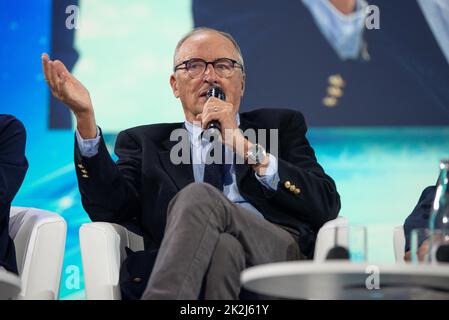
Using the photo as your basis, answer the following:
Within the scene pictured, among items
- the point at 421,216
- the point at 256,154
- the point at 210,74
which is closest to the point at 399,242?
the point at 421,216

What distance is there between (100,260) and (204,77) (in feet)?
2.91

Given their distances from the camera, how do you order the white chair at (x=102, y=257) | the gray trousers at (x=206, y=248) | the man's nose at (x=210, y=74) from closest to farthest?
the gray trousers at (x=206, y=248)
the white chair at (x=102, y=257)
the man's nose at (x=210, y=74)

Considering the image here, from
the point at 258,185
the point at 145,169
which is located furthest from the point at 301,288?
the point at 145,169

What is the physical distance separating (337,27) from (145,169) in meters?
1.29

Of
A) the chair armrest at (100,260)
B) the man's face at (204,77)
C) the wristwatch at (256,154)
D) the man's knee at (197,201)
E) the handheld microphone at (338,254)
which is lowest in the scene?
the chair armrest at (100,260)

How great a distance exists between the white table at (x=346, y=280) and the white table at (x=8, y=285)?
0.59m

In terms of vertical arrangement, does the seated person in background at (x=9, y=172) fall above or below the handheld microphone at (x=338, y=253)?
above

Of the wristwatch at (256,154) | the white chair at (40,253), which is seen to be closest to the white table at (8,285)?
the white chair at (40,253)

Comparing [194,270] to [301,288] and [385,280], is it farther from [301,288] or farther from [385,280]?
[385,280]

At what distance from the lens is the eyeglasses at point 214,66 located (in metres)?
3.47

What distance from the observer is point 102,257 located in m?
2.95

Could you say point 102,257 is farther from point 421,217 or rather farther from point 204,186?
point 421,217

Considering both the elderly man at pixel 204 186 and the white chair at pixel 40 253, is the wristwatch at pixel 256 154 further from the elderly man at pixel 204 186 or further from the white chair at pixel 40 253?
the white chair at pixel 40 253
